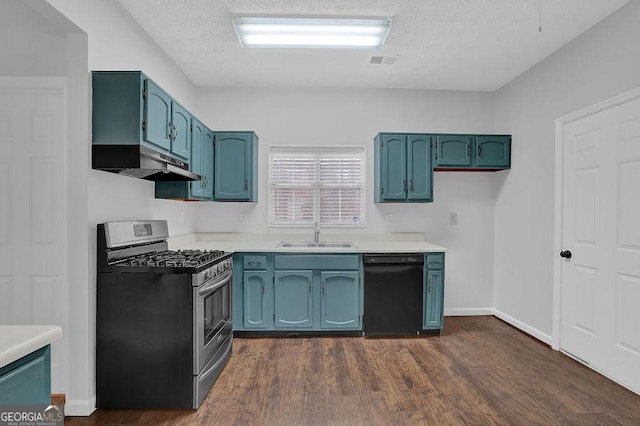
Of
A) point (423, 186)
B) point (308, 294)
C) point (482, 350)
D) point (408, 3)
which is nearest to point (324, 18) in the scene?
point (408, 3)

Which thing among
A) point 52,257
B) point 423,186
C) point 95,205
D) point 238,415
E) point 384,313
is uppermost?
point 423,186

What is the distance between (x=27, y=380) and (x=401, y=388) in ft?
7.45

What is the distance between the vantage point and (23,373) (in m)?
1.01

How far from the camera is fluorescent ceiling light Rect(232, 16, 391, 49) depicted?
8.78ft

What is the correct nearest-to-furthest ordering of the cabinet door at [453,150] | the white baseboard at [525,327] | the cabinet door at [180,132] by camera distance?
the cabinet door at [180,132]
the white baseboard at [525,327]
the cabinet door at [453,150]

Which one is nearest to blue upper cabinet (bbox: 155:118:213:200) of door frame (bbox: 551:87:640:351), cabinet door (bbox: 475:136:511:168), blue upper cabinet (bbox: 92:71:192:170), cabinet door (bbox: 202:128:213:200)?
cabinet door (bbox: 202:128:213:200)

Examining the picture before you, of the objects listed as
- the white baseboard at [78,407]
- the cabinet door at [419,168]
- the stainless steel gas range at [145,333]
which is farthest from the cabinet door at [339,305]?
the white baseboard at [78,407]

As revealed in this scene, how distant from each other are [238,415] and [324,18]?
2848 mm

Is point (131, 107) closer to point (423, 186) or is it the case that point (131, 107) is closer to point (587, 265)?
point (423, 186)

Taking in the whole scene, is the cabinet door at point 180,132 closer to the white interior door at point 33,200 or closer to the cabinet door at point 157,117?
the cabinet door at point 157,117

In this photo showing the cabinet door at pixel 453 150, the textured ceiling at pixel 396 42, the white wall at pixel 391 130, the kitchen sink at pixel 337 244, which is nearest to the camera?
the textured ceiling at pixel 396 42

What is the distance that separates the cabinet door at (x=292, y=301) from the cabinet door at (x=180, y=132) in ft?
5.02

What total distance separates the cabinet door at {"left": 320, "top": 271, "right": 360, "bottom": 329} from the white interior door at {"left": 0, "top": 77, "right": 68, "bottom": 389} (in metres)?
2.20

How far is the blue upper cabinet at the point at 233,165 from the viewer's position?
12.7ft
